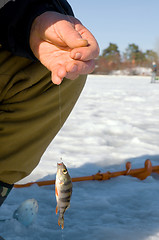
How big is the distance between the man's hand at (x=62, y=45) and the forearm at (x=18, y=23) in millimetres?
29

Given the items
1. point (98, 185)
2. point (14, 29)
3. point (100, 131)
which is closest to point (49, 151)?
point (98, 185)

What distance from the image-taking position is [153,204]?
75.5 inches

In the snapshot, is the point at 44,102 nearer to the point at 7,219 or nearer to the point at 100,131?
the point at 7,219

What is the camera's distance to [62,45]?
1104 mm

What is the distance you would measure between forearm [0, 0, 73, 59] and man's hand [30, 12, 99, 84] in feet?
0.10

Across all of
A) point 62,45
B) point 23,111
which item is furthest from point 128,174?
point 62,45

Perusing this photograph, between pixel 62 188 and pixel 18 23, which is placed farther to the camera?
pixel 18 23

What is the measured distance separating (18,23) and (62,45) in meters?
0.27

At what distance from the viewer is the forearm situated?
1238mm

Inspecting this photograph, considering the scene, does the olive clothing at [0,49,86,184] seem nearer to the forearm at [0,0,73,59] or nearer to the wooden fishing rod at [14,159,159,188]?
the forearm at [0,0,73,59]

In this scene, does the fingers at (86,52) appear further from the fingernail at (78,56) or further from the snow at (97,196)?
the snow at (97,196)

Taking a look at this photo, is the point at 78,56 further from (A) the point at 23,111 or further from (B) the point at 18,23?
(A) the point at 23,111

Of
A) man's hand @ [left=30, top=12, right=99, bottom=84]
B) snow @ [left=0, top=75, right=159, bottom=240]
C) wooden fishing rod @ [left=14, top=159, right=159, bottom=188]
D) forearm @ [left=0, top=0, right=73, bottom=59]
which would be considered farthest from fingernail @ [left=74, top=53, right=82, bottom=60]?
wooden fishing rod @ [left=14, top=159, right=159, bottom=188]

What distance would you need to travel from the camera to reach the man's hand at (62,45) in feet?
3.16
